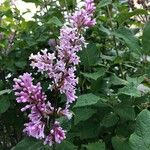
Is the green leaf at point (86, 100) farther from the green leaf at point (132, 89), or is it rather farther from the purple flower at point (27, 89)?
the purple flower at point (27, 89)

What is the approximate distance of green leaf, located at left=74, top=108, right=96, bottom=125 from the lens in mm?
1934

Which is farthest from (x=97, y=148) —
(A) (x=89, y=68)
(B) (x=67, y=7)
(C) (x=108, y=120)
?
(B) (x=67, y=7)

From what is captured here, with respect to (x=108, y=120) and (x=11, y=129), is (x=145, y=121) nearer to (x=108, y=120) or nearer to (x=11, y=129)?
(x=108, y=120)

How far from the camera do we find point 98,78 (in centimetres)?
206

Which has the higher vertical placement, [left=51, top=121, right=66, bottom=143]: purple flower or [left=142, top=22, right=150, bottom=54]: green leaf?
[left=142, top=22, right=150, bottom=54]: green leaf

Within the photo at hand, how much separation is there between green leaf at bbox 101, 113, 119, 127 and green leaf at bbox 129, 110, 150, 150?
1.59ft

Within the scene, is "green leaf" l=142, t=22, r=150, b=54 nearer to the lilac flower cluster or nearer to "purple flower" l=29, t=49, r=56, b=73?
the lilac flower cluster

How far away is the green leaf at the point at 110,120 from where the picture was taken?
195 cm

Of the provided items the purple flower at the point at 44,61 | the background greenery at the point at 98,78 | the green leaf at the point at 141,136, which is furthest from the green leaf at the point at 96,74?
the green leaf at the point at 141,136

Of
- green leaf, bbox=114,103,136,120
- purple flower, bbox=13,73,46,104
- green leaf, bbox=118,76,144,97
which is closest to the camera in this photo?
purple flower, bbox=13,73,46,104

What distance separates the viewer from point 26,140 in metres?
1.90

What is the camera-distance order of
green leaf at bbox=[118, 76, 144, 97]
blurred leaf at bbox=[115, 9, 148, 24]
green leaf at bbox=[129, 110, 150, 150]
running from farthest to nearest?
1. blurred leaf at bbox=[115, 9, 148, 24]
2. green leaf at bbox=[118, 76, 144, 97]
3. green leaf at bbox=[129, 110, 150, 150]

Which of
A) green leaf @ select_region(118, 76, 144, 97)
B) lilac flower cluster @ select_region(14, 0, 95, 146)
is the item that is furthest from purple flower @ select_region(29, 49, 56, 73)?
green leaf @ select_region(118, 76, 144, 97)

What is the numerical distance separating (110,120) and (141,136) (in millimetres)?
546
